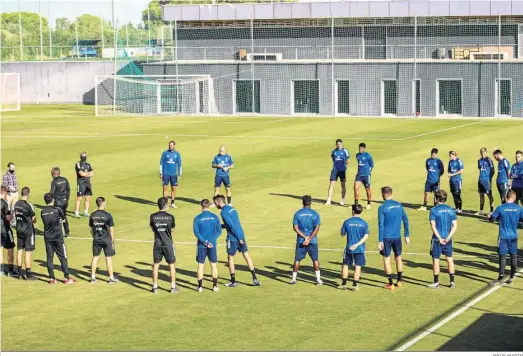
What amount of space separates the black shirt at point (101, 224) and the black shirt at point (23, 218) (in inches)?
68.9

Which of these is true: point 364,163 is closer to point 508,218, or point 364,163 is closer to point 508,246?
point 508,246

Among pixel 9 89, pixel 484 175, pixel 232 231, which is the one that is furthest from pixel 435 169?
pixel 9 89

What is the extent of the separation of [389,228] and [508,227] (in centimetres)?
250

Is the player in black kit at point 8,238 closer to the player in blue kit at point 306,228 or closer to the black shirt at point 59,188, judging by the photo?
the black shirt at point 59,188

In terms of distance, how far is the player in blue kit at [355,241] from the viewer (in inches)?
823

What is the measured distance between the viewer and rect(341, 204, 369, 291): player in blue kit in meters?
20.9

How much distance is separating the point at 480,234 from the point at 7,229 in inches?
475

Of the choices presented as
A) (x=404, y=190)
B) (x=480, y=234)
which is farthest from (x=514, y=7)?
(x=480, y=234)

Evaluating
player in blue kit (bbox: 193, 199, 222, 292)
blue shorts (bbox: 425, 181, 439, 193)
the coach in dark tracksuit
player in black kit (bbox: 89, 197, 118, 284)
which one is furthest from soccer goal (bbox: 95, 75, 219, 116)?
player in blue kit (bbox: 193, 199, 222, 292)

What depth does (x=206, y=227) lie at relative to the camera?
68.6 ft

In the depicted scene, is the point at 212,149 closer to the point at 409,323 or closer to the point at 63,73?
the point at 409,323

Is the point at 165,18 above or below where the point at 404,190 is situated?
above

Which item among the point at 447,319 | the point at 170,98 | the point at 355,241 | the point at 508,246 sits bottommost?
the point at 447,319

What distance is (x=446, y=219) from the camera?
69.7ft
